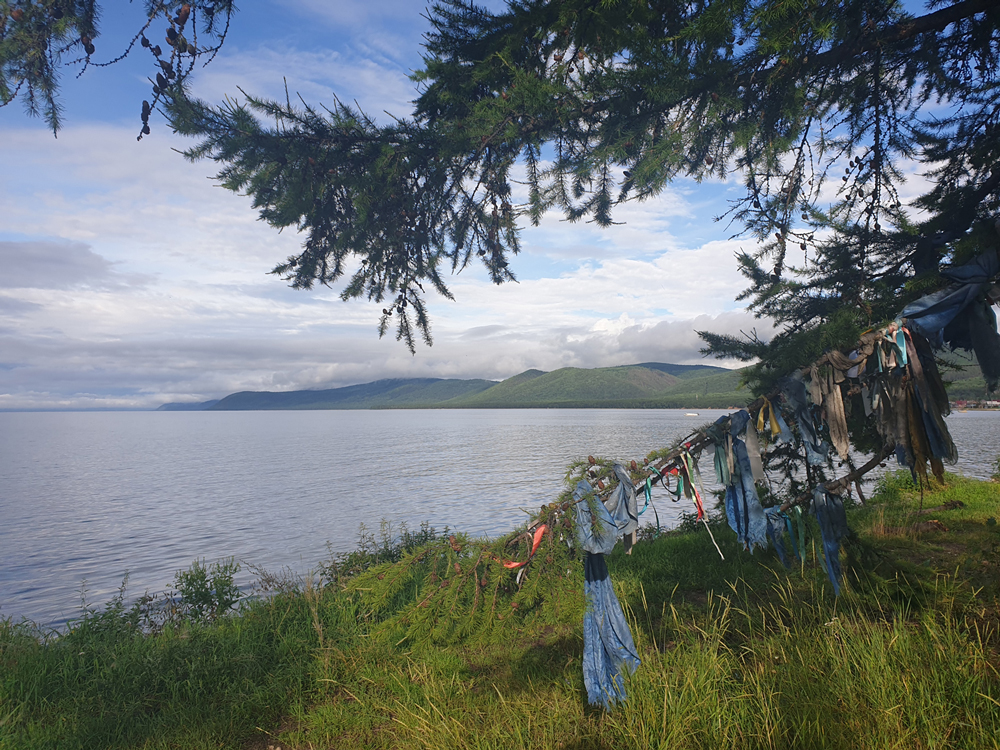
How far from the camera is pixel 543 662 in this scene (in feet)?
20.8

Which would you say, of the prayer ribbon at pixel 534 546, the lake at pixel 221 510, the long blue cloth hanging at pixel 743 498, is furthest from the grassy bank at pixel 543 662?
the lake at pixel 221 510

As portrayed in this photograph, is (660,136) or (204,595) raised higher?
(660,136)

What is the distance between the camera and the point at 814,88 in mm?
5551

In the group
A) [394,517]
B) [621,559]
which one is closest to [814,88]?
[621,559]

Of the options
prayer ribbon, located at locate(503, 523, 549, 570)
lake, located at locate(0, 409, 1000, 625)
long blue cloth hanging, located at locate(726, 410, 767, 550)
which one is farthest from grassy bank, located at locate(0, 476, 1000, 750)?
lake, located at locate(0, 409, 1000, 625)

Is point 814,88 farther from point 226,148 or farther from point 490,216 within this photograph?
point 226,148

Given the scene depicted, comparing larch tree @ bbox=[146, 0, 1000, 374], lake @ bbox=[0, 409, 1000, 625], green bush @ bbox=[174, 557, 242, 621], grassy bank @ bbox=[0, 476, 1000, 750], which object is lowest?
lake @ bbox=[0, 409, 1000, 625]

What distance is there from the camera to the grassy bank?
3.48 m

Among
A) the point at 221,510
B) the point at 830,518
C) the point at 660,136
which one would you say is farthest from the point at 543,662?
the point at 221,510

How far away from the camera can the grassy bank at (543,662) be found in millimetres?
→ 3482

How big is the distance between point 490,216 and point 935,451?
448 cm

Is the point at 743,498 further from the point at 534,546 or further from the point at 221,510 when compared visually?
the point at 221,510

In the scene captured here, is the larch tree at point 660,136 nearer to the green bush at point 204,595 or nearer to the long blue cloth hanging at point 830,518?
the long blue cloth hanging at point 830,518

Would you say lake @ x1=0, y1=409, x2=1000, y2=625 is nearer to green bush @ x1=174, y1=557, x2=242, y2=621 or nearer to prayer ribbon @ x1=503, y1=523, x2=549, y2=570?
prayer ribbon @ x1=503, y1=523, x2=549, y2=570
